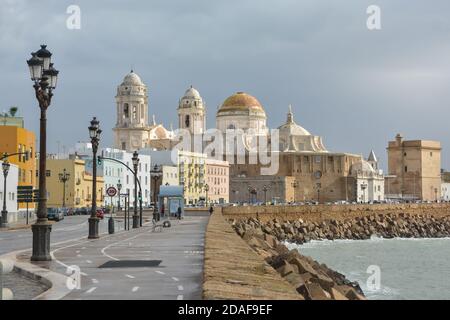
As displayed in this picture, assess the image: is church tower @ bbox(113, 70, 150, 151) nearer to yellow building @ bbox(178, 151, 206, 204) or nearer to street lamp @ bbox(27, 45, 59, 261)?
yellow building @ bbox(178, 151, 206, 204)

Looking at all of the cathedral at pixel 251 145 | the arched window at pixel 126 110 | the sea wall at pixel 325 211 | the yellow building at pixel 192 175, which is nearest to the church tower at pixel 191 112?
the cathedral at pixel 251 145

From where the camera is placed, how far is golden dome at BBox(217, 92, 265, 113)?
517ft

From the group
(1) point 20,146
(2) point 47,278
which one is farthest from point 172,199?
(2) point 47,278

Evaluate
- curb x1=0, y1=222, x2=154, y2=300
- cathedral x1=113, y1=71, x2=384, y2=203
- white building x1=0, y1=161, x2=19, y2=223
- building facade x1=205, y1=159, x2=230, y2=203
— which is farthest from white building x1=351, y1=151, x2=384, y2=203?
curb x1=0, y1=222, x2=154, y2=300

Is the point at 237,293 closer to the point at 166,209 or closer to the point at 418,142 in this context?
the point at 166,209

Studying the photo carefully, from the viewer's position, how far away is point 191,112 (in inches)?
6083

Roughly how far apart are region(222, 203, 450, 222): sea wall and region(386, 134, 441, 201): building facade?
53.6 metres

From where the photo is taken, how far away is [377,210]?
10725 centimetres

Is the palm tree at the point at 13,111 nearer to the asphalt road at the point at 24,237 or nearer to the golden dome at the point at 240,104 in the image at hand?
the asphalt road at the point at 24,237

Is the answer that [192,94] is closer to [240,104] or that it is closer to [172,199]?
[240,104]

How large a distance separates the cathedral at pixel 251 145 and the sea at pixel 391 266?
6374 cm

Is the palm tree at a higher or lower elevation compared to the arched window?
lower

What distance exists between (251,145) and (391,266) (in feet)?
344

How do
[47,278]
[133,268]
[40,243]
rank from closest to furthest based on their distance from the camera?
[47,278], [133,268], [40,243]
